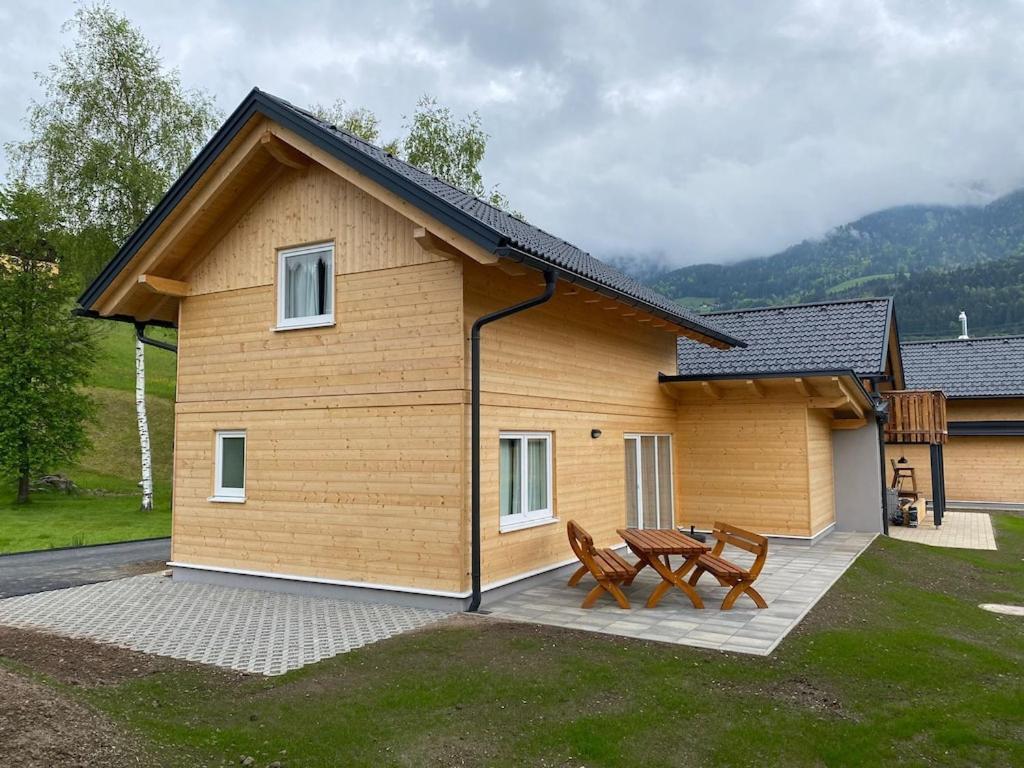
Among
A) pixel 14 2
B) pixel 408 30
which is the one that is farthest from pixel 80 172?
pixel 408 30

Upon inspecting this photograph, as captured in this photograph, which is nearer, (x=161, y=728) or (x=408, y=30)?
(x=161, y=728)

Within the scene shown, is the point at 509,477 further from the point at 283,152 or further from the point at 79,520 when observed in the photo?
the point at 79,520

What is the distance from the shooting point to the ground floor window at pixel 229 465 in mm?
9824

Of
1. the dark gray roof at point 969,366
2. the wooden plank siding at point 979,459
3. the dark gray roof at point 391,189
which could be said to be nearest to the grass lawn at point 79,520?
the dark gray roof at point 391,189

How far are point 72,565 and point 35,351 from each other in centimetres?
1222

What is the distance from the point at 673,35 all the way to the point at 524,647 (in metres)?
60.3

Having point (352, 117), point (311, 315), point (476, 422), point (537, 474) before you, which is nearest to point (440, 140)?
point (352, 117)

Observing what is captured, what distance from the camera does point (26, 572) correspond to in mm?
10914

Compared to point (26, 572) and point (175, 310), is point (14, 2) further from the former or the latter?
point (26, 572)

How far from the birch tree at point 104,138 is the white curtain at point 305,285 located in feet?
36.6

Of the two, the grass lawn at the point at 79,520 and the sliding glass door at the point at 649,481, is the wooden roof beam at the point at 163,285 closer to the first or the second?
the grass lawn at the point at 79,520

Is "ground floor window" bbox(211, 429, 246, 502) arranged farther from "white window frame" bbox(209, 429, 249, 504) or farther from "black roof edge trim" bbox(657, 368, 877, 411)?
"black roof edge trim" bbox(657, 368, 877, 411)

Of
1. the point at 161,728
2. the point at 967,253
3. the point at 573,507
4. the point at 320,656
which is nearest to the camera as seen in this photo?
the point at 161,728

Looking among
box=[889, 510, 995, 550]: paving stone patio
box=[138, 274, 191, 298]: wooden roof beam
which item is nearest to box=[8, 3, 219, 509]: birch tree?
box=[138, 274, 191, 298]: wooden roof beam
